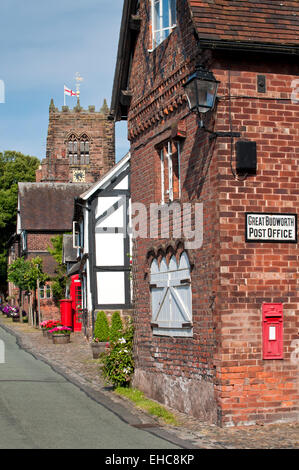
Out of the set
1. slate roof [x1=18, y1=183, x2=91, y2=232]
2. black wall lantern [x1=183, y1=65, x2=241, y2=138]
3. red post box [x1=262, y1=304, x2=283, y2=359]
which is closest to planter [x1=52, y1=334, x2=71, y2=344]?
red post box [x1=262, y1=304, x2=283, y2=359]

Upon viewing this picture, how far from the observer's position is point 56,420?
10875mm

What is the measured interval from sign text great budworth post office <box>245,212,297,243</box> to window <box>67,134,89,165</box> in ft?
216

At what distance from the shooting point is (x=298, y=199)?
35.7 feet

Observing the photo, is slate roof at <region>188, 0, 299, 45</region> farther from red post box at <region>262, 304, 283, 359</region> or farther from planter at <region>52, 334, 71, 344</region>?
planter at <region>52, 334, 71, 344</region>

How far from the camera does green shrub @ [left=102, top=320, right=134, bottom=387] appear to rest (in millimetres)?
14438

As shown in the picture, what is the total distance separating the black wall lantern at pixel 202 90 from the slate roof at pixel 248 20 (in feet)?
2.08

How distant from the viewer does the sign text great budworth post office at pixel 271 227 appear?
1059 cm

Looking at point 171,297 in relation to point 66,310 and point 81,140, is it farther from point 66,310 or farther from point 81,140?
point 81,140

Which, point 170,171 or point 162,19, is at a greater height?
point 162,19

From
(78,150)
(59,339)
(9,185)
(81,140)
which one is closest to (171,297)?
(59,339)

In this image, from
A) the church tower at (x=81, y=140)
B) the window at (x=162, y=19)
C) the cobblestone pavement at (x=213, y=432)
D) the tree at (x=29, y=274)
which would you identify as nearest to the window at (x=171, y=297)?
the cobblestone pavement at (x=213, y=432)

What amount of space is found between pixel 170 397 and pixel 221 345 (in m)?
2.42

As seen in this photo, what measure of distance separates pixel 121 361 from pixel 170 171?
4113mm

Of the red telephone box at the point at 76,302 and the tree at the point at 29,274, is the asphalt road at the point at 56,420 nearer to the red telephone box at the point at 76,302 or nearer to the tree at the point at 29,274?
the red telephone box at the point at 76,302
